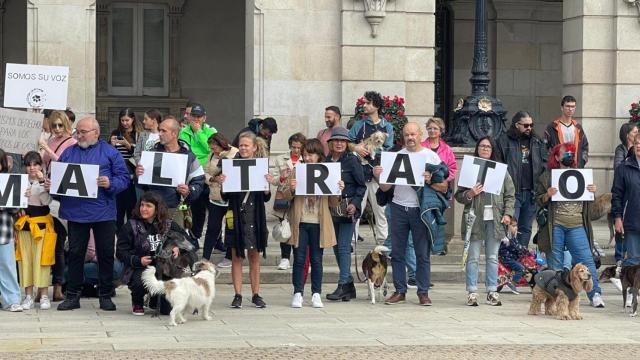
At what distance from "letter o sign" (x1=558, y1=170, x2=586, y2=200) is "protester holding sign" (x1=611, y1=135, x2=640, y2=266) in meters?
0.45

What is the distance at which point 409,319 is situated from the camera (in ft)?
44.9

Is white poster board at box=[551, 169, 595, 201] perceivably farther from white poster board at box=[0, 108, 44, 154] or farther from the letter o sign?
→ white poster board at box=[0, 108, 44, 154]

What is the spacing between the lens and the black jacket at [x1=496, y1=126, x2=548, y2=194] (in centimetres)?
1586

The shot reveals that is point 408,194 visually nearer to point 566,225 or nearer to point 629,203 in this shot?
point 566,225

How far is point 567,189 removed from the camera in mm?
14898

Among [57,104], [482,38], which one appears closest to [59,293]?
[57,104]

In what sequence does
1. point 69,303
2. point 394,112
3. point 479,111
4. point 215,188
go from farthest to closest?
point 394,112 < point 479,111 < point 215,188 < point 69,303

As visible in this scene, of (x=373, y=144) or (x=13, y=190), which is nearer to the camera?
(x=13, y=190)

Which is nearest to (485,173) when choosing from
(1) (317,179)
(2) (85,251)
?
(1) (317,179)

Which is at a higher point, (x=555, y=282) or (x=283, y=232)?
(x=283, y=232)

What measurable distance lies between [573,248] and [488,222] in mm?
982

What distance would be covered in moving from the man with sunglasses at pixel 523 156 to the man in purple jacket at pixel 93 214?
Answer: 439 cm

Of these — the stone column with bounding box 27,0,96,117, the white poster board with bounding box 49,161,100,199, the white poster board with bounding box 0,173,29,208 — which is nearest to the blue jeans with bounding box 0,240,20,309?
the white poster board with bounding box 0,173,29,208

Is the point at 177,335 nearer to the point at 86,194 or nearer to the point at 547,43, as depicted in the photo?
the point at 86,194
